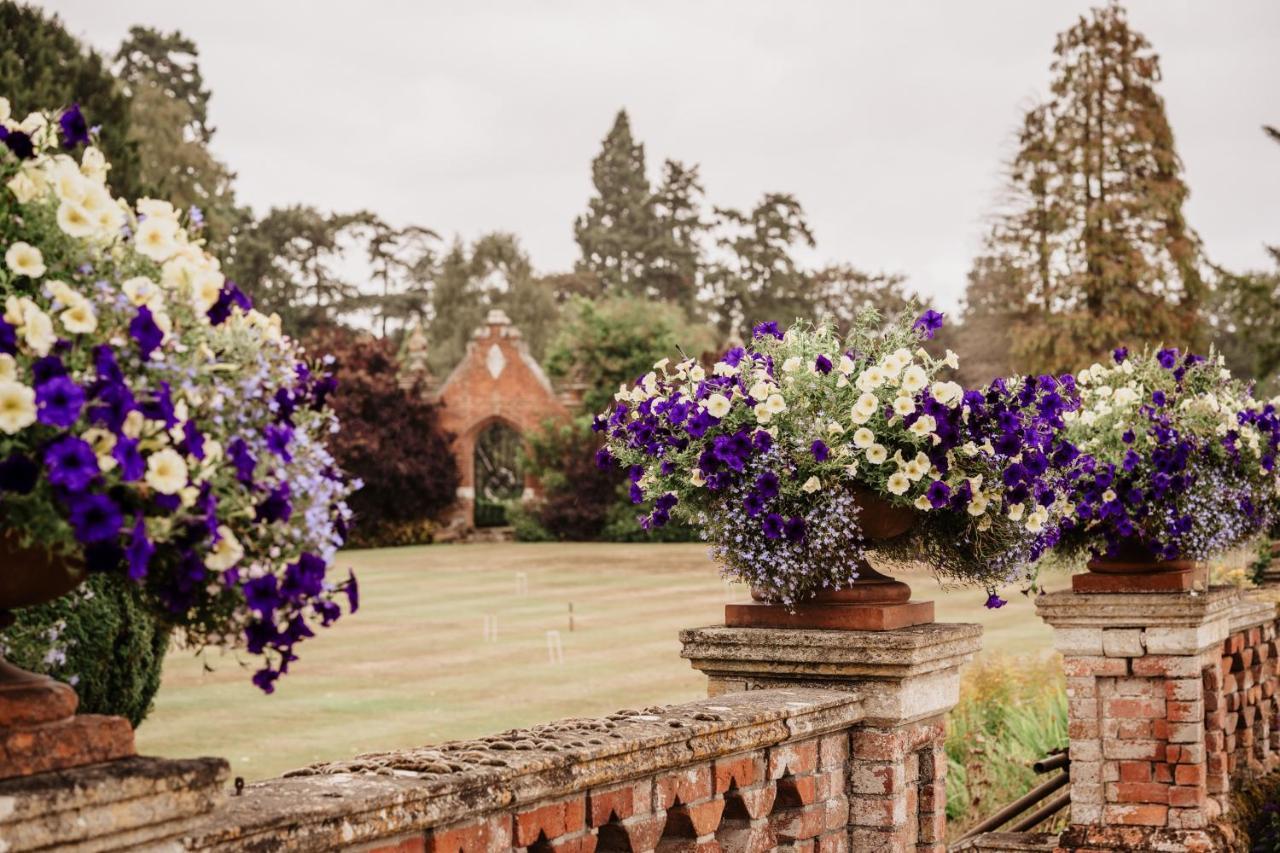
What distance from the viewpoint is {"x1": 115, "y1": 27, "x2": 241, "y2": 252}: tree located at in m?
35.3

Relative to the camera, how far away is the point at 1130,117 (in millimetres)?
36906

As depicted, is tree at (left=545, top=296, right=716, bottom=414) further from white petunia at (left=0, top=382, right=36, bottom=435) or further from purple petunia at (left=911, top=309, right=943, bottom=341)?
white petunia at (left=0, top=382, right=36, bottom=435)

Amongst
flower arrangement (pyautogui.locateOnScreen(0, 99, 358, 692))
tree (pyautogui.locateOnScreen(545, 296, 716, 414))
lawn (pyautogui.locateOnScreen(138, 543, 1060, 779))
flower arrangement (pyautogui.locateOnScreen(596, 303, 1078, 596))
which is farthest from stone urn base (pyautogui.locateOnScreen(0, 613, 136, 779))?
tree (pyautogui.locateOnScreen(545, 296, 716, 414))

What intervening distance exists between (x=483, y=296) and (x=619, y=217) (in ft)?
30.6

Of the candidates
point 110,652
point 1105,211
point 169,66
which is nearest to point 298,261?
point 169,66

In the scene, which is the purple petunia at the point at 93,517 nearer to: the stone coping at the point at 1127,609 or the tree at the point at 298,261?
the stone coping at the point at 1127,609

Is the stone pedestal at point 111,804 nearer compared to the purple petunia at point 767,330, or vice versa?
the stone pedestal at point 111,804

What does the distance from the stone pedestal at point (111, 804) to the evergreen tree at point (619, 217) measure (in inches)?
2260

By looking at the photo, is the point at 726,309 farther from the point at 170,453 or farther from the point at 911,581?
the point at 170,453

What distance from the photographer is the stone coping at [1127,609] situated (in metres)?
6.77

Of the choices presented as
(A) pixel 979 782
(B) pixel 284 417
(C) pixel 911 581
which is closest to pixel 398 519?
(C) pixel 911 581

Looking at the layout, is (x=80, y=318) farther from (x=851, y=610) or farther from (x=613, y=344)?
(x=613, y=344)

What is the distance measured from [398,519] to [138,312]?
37222 millimetres

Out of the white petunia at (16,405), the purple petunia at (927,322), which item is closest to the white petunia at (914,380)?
the purple petunia at (927,322)
